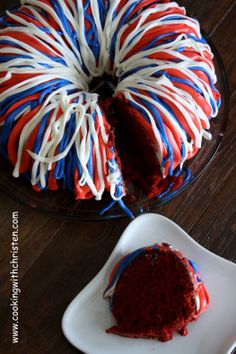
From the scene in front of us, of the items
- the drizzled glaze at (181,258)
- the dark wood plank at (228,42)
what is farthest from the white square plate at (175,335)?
the dark wood plank at (228,42)

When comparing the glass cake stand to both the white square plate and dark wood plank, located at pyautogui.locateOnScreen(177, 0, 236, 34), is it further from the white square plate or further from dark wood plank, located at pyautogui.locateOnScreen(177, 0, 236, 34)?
dark wood plank, located at pyautogui.locateOnScreen(177, 0, 236, 34)

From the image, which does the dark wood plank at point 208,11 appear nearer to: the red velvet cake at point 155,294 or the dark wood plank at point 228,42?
the dark wood plank at point 228,42

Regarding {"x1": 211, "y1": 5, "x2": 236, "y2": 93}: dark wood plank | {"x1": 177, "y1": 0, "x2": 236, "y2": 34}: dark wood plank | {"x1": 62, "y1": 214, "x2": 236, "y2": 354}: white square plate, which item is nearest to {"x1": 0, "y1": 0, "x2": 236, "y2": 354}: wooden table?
{"x1": 62, "y1": 214, "x2": 236, "y2": 354}: white square plate

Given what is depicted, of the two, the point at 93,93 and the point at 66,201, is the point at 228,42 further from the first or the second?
the point at 66,201

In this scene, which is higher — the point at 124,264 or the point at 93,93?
the point at 93,93

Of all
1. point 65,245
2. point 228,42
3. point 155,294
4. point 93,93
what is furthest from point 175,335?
point 228,42

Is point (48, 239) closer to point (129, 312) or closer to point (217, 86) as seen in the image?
point (129, 312)
